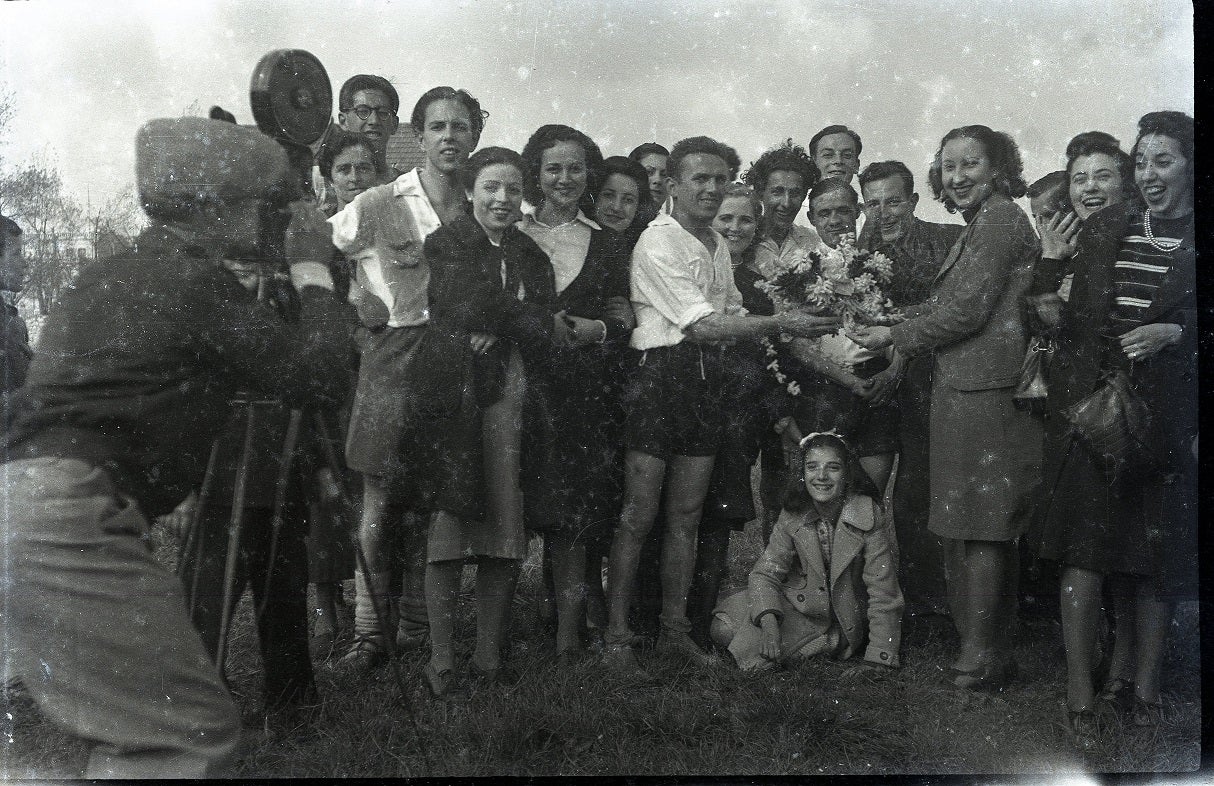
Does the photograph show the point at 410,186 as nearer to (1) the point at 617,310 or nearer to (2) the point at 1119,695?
(1) the point at 617,310

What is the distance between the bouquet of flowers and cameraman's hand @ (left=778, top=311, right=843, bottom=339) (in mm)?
23

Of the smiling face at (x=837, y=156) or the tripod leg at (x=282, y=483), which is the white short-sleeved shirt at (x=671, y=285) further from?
the tripod leg at (x=282, y=483)

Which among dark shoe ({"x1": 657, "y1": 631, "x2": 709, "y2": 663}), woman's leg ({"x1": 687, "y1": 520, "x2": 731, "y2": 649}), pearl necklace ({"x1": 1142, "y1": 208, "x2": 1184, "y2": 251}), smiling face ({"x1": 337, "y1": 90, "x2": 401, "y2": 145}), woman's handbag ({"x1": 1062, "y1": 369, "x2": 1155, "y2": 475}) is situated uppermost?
smiling face ({"x1": 337, "y1": 90, "x2": 401, "y2": 145})

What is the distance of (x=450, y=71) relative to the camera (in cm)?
340

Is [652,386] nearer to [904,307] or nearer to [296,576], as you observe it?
[904,307]

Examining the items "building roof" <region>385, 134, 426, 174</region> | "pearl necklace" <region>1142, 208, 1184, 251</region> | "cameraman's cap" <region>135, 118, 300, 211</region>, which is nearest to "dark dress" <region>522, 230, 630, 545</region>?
"building roof" <region>385, 134, 426, 174</region>

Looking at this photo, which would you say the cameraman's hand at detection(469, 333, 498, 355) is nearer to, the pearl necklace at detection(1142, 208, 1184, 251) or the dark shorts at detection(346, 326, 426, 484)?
the dark shorts at detection(346, 326, 426, 484)

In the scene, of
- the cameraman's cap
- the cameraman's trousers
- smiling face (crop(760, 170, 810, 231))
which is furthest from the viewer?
smiling face (crop(760, 170, 810, 231))

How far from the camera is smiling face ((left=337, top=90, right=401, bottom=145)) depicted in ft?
11.2

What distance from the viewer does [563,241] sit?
11.3ft

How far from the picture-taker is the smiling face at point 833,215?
3.53 meters

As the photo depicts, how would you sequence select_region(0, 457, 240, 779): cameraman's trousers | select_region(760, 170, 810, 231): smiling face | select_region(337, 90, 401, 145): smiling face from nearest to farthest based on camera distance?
select_region(0, 457, 240, 779): cameraman's trousers < select_region(337, 90, 401, 145): smiling face < select_region(760, 170, 810, 231): smiling face

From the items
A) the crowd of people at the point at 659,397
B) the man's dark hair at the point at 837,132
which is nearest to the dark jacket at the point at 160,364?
the crowd of people at the point at 659,397

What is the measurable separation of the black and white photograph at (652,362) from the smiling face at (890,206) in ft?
0.05
